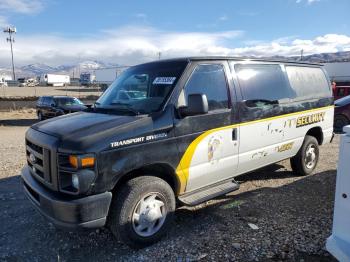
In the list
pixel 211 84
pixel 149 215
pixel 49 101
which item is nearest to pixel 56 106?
pixel 49 101

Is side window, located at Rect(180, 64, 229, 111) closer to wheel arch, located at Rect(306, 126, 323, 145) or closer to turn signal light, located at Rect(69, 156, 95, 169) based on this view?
turn signal light, located at Rect(69, 156, 95, 169)

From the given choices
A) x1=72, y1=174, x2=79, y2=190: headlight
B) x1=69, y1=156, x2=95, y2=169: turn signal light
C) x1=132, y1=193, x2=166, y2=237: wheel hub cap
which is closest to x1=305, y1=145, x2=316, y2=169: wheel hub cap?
x1=132, y1=193, x2=166, y2=237: wheel hub cap

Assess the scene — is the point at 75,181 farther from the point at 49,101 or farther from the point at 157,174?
the point at 49,101

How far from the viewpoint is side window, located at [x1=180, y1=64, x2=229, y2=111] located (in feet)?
13.5

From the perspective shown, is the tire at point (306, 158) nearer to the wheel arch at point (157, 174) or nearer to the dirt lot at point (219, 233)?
the dirt lot at point (219, 233)

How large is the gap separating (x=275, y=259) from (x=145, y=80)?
8.83 ft

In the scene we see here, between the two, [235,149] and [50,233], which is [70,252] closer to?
Result: [50,233]

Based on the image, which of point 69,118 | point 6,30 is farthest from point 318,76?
point 6,30

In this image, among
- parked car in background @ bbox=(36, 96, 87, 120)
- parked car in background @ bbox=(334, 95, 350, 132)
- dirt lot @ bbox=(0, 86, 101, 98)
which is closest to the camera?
parked car in background @ bbox=(334, 95, 350, 132)

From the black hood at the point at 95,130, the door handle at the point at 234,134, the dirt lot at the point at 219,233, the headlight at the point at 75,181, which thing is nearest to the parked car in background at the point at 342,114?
the dirt lot at the point at 219,233

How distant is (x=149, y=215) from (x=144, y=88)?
1645mm

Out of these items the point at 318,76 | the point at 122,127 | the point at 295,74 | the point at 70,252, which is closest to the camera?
the point at 122,127

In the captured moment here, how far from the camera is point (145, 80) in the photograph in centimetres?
441

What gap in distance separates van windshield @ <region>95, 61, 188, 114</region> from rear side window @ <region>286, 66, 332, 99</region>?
8.31ft
